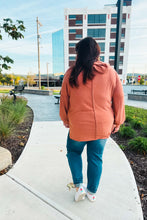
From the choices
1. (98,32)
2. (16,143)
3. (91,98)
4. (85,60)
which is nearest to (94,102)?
(91,98)

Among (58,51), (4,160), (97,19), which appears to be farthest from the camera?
(58,51)

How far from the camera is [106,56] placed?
1831 inches

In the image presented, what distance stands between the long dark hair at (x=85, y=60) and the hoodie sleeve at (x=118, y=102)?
30 cm

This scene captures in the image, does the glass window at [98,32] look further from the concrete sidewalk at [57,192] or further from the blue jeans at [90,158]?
the blue jeans at [90,158]

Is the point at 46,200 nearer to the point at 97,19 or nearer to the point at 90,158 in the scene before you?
the point at 90,158

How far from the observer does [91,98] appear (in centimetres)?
146

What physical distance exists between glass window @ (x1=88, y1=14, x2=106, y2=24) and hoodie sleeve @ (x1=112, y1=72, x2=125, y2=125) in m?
50.7

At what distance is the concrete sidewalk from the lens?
5.47 ft

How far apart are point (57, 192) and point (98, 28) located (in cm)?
5151

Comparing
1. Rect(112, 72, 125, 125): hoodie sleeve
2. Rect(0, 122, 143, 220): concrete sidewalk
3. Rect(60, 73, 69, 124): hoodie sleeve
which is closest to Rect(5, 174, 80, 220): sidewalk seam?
Rect(0, 122, 143, 220): concrete sidewalk

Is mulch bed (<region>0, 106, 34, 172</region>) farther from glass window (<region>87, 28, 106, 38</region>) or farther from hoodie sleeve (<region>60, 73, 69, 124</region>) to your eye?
glass window (<region>87, 28, 106, 38</region>)

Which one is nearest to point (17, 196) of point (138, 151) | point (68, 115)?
point (68, 115)

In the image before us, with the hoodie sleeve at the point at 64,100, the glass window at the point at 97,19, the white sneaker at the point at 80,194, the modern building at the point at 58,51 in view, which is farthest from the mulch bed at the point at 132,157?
the modern building at the point at 58,51

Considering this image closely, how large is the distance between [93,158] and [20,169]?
4.76 ft
